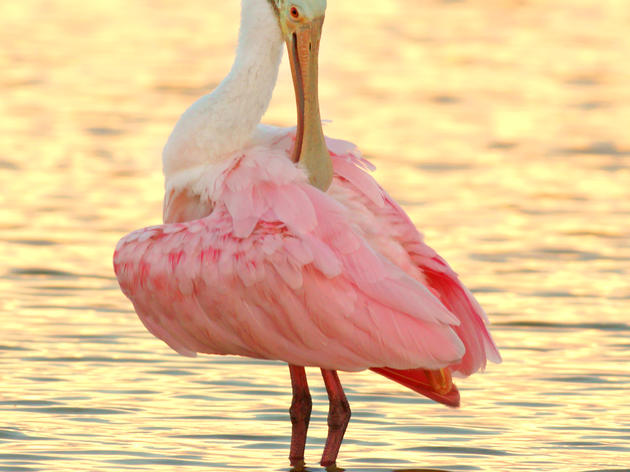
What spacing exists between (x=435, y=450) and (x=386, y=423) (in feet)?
1.69

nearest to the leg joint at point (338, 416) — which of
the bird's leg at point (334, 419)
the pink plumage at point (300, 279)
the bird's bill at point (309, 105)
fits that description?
the bird's leg at point (334, 419)

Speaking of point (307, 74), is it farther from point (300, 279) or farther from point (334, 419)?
point (334, 419)

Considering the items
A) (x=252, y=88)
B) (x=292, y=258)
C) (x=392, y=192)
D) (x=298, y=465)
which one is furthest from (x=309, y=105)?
(x=392, y=192)

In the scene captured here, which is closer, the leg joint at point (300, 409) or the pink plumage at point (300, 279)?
the pink plumage at point (300, 279)

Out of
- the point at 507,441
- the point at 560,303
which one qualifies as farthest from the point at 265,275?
the point at 560,303

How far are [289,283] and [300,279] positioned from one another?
59 millimetres

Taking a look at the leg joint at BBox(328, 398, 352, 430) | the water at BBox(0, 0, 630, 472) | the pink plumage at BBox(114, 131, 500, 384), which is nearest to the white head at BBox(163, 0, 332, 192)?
the pink plumage at BBox(114, 131, 500, 384)

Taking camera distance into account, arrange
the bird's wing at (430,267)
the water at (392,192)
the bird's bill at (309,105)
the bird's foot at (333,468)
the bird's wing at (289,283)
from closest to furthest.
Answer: the bird's wing at (289,283)
the bird's bill at (309,105)
the bird's wing at (430,267)
the bird's foot at (333,468)
the water at (392,192)

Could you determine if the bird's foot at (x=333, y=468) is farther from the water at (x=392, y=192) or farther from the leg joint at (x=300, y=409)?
the leg joint at (x=300, y=409)

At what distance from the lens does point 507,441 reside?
9625 mm

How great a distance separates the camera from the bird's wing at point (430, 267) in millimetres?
9070

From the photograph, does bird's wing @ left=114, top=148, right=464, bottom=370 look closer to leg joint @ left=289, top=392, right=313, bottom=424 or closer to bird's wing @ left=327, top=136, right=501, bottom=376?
bird's wing @ left=327, top=136, right=501, bottom=376

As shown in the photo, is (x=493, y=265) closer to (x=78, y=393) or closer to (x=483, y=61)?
(x=78, y=393)

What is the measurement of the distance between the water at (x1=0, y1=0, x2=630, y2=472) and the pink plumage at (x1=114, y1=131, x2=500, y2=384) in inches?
28.7
